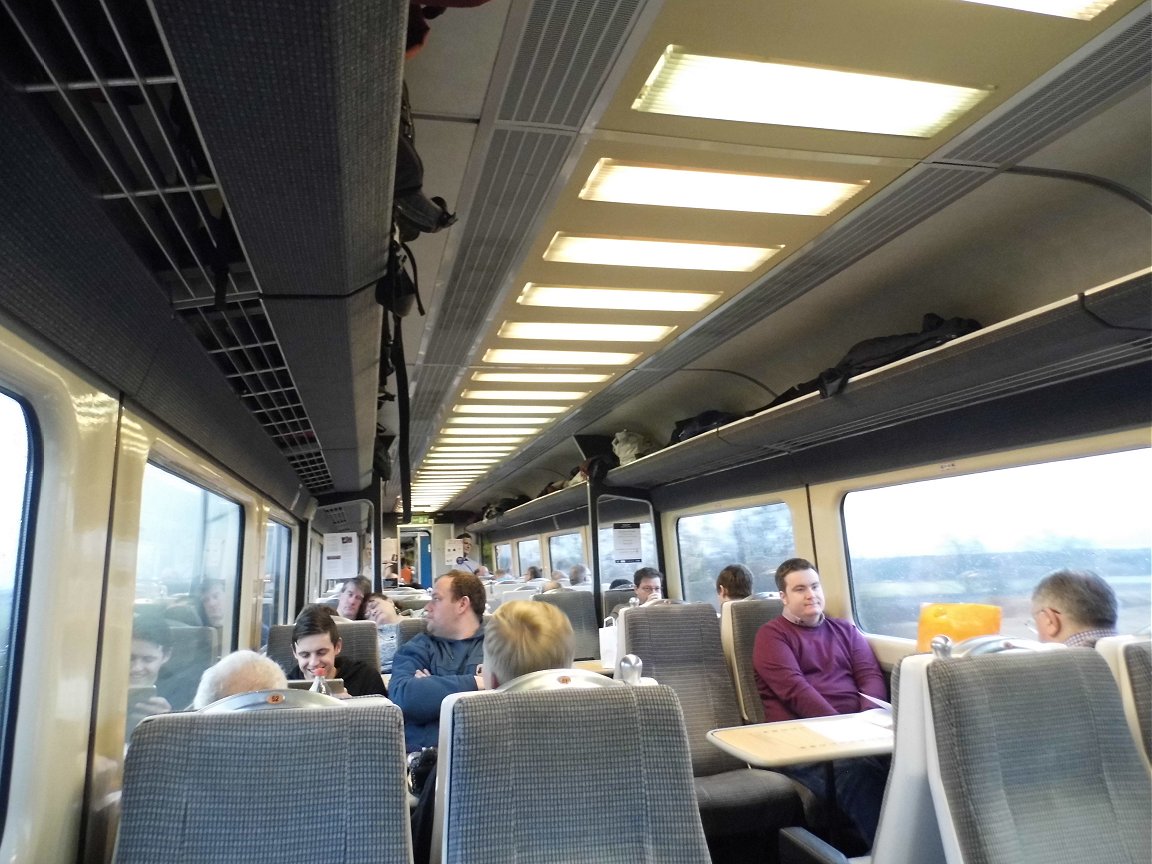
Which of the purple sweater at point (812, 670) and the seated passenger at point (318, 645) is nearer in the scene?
the seated passenger at point (318, 645)

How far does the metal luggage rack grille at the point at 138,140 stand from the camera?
52.4 inches

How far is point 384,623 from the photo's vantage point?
642cm

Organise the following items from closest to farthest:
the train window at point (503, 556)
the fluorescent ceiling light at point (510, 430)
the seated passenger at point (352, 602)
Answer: the seated passenger at point (352, 602) < the fluorescent ceiling light at point (510, 430) < the train window at point (503, 556)

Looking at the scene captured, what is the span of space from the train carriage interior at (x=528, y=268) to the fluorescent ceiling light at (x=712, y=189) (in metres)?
0.02

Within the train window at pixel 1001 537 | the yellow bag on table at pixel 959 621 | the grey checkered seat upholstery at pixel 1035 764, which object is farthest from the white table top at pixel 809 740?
the train window at pixel 1001 537

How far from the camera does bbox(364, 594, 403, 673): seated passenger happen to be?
6.20 m

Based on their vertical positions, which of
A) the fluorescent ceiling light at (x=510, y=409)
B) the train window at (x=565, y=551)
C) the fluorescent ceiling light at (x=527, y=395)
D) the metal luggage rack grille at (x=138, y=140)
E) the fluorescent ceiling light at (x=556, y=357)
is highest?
the fluorescent ceiling light at (x=510, y=409)

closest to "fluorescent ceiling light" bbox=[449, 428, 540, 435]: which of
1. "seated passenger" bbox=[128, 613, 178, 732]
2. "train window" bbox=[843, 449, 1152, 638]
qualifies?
"train window" bbox=[843, 449, 1152, 638]

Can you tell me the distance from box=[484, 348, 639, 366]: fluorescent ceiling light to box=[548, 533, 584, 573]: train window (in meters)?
8.65

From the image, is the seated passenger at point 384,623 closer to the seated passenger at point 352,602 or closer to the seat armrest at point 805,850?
the seated passenger at point 352,602

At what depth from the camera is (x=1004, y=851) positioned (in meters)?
1.89

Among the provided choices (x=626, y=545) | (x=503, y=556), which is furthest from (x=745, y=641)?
(x=503, y=556)

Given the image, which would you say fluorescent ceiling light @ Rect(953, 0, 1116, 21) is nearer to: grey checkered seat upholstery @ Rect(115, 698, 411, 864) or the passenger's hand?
grey checkered seat upholstery @ Rect(115, 698, 411, 864)

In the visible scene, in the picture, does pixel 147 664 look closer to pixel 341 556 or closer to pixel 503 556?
pixel 341 556
